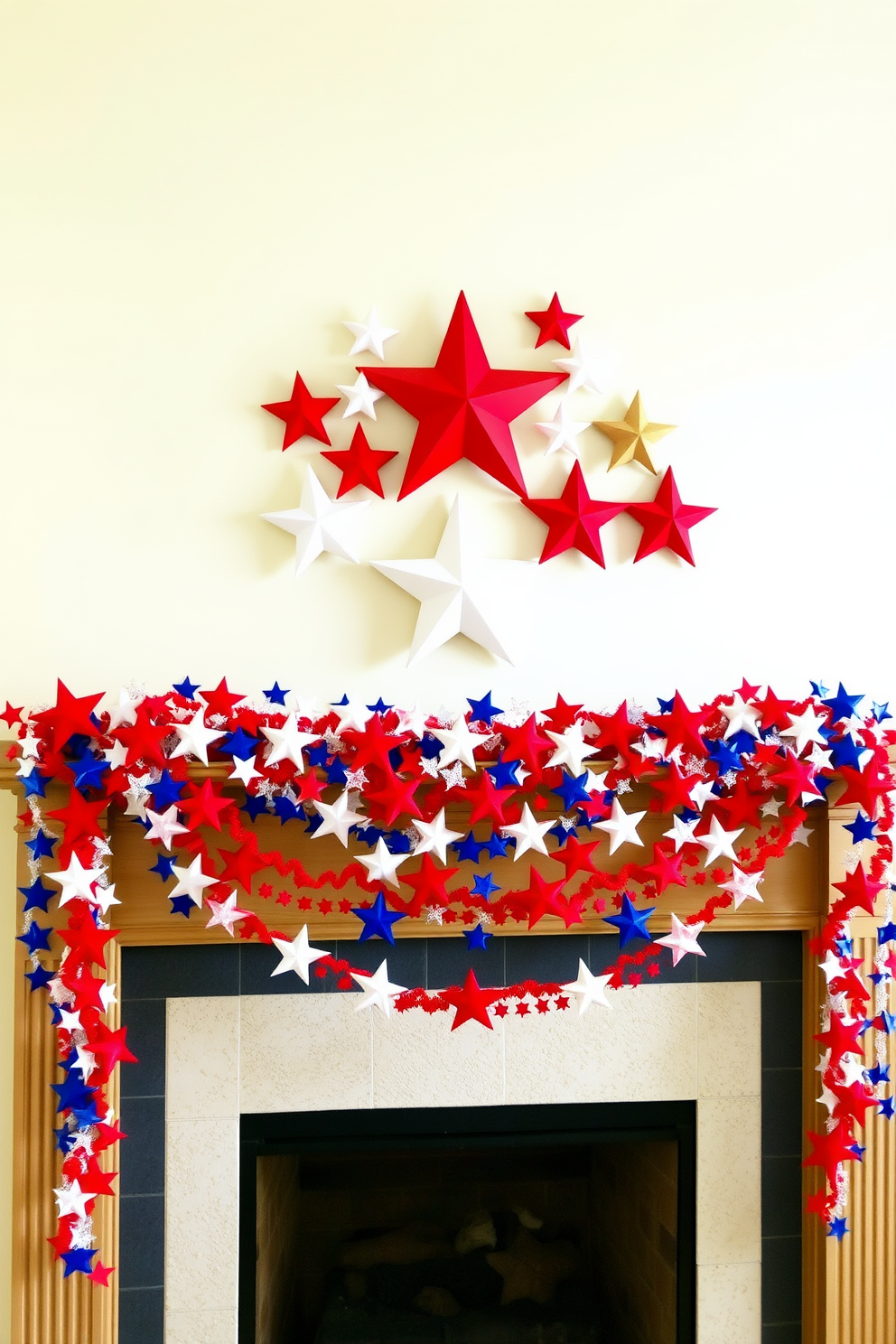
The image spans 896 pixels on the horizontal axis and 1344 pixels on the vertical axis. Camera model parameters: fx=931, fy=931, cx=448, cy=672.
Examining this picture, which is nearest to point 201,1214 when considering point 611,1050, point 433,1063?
point 433,1063

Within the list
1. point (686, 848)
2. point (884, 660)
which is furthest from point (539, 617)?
point (884, 660)

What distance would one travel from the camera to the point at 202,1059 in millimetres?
1543

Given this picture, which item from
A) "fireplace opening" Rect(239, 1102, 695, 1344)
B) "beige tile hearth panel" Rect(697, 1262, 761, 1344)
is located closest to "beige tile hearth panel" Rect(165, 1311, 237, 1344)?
"fireplace opening" Rect(239, 1102, 695, 1344)

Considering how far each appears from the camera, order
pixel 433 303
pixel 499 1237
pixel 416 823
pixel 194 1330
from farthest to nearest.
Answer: pixel 499 1237
pixel 433 303
pixel 194 1330
pixel 416 823

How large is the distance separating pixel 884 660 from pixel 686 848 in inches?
20.8

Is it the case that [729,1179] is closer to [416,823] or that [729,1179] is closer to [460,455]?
[416,823]

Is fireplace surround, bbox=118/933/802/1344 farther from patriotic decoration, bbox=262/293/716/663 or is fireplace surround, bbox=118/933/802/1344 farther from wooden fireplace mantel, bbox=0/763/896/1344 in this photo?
patriotic decoration, bbox=262/293/716/663

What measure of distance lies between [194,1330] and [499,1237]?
0.55 meters

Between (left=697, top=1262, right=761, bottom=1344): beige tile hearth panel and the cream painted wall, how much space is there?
1008 millimetres

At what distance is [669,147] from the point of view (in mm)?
1668

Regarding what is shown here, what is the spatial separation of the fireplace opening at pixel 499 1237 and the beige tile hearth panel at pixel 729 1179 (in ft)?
0.08

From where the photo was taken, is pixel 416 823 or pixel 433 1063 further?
pixel 433 1063

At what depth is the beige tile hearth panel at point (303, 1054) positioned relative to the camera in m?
1.55

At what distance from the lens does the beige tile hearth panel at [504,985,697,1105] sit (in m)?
1.59
